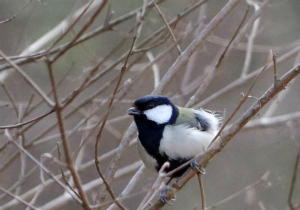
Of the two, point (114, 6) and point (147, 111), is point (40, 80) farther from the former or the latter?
point (147, 111)

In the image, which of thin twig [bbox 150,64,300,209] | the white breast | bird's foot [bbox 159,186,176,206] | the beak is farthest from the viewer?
the beak

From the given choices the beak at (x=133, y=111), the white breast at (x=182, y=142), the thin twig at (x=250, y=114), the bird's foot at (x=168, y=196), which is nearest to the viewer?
the thin twig at (x=250, y=114)

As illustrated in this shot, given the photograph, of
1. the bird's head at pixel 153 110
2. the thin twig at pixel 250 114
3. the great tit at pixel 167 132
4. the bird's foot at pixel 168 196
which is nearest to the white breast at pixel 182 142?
the great tit at pixel 167 132

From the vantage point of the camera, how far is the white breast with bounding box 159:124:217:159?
2791 millimetres

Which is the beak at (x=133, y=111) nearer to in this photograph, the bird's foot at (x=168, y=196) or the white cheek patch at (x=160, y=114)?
the white cheek patch at (x=160, y=114)

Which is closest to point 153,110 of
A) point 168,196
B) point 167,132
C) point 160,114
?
point 160,114

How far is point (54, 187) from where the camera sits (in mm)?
5914

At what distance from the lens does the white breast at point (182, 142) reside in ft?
9.16

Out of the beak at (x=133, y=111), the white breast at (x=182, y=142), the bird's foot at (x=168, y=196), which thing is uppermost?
the beak at (x=133, y=111)

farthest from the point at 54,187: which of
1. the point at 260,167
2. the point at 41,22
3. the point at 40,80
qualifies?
the point at 260,167

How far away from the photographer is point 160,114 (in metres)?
2.96

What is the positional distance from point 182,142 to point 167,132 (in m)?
0.12

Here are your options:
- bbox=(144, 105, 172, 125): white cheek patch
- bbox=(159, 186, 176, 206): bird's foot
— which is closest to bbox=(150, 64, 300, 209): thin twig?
bbox=(159, 186, 176, 206): bird's foot

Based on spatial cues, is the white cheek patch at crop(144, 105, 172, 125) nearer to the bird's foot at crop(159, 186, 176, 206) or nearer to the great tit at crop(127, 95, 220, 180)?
the great tit at crop(127, 95, 220, 180)
